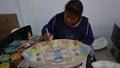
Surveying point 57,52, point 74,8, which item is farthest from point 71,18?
point 57,52

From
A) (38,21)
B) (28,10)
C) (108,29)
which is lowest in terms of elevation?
(108,29)

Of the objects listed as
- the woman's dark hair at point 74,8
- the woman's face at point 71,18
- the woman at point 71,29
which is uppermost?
the woman's dark hair at point 74,8

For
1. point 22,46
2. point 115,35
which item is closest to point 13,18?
point 22,46

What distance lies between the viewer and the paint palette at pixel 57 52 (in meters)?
0.77

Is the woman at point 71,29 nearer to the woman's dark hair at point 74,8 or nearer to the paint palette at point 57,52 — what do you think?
the woman's dark hair at point 74,8

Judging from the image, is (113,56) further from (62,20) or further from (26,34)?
(26,34)

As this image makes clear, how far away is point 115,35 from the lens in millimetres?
1562

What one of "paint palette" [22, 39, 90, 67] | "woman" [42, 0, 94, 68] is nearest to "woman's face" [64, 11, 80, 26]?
"woman" [42, 0, 94, 68]

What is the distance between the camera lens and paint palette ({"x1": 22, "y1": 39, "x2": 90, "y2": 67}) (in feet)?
2.52

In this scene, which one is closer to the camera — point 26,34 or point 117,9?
point 26,34

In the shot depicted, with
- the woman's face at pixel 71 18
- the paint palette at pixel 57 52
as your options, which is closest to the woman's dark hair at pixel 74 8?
the woman's face at pixel 71 18

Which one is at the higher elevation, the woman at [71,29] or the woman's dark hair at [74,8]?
the woman's dark hair at [74,8]

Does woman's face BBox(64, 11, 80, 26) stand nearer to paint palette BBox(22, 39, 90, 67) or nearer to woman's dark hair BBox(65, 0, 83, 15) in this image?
woman's dark hair BBox(65, 0, 83, 15)

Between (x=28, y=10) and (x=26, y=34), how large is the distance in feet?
1.77
